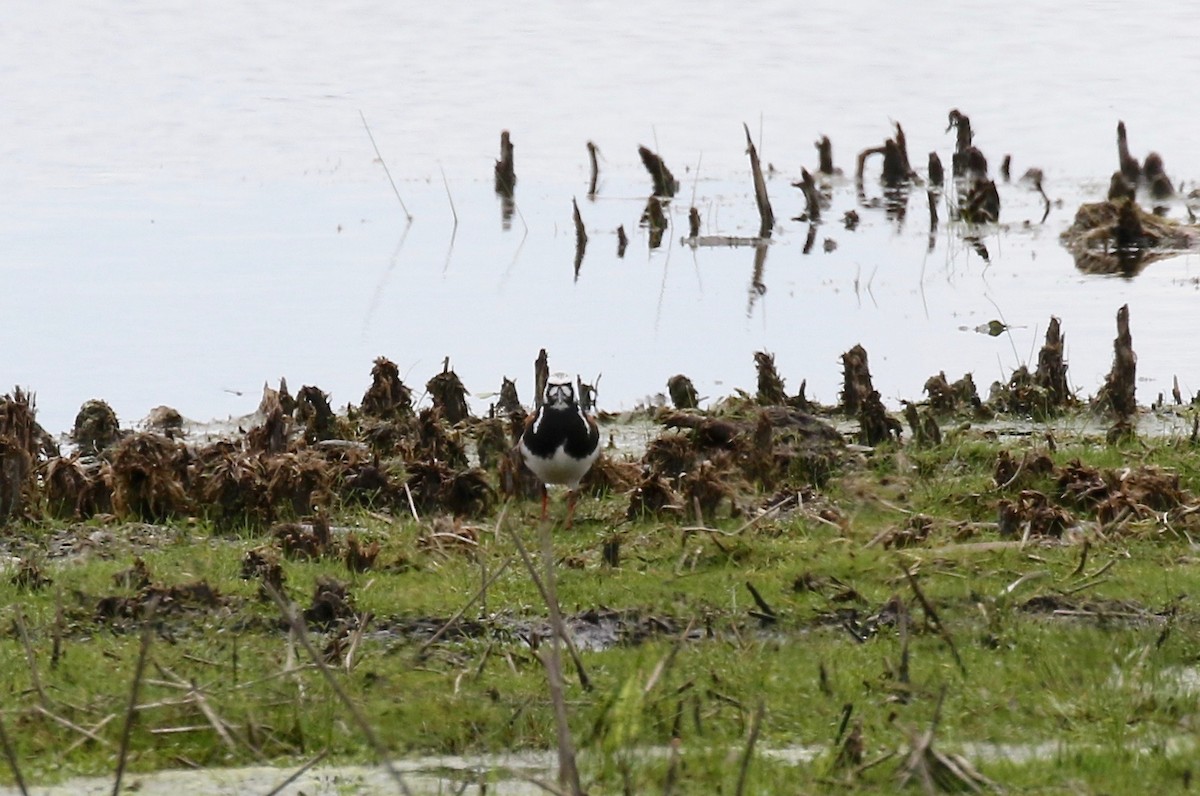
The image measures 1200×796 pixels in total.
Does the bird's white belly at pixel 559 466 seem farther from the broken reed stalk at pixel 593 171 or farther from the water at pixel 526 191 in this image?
the broken reed stalk at pixel 593 171

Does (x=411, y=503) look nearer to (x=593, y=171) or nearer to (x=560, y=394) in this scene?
(x=560, y=394)

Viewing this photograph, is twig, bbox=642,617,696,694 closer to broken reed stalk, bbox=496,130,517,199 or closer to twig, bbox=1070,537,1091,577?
twig, bbox=1070,537,1091,577

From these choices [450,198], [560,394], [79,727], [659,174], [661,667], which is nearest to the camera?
[661,667]

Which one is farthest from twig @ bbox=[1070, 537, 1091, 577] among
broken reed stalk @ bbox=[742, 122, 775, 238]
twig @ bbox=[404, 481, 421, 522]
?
broken reed stalk @ bbox=[742, 122, 775, 238]

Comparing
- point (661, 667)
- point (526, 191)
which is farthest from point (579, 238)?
point (661, 667)

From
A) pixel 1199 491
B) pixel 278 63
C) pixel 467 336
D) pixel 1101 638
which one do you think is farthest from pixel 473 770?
pixel 278 63

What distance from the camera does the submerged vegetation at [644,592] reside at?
6395 mm

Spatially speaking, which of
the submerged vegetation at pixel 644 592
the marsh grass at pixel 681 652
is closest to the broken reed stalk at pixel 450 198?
the submerged vegetation at pixel 644 592

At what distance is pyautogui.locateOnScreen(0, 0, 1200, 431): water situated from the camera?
15164 millimetres

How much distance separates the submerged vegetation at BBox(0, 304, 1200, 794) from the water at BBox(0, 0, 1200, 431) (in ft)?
8.13

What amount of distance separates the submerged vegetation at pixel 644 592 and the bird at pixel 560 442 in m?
0.28

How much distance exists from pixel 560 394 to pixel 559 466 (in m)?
0.44

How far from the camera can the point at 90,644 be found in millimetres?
7652

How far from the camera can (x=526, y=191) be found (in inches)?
899
